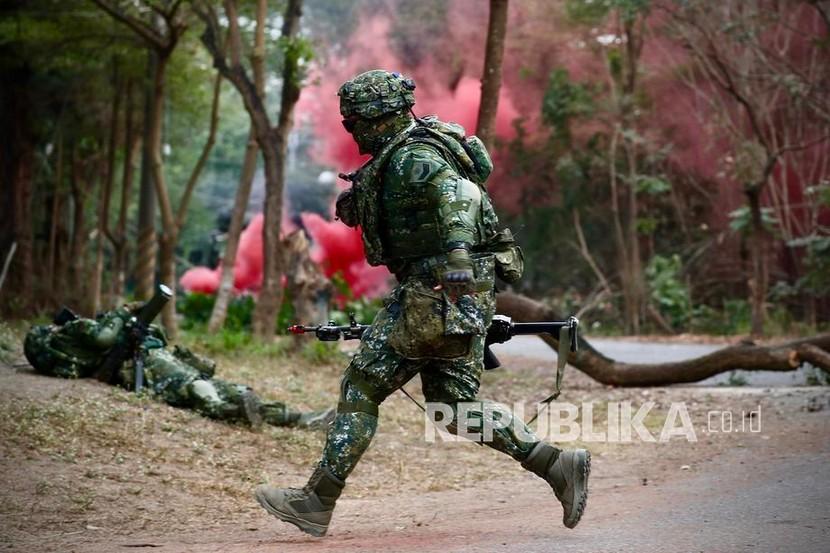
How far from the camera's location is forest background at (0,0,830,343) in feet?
57.9

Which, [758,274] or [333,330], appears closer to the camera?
[333,330]

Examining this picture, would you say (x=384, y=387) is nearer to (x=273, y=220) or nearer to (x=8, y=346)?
(x=8, y=346)

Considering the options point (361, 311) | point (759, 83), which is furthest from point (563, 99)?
point (361, 311)

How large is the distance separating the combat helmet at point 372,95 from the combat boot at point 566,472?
1588mm

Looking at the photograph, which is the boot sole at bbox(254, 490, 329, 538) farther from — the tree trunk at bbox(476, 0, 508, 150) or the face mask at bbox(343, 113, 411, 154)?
the tree trunk at bbox(476, 0, 508, 150)

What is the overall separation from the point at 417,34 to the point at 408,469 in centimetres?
1915

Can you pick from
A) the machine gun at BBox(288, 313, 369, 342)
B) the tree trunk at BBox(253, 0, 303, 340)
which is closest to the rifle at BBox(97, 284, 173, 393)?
the machine gun at BBox(288, 313, 369, 342)

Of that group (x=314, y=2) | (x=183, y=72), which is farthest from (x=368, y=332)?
(x=314, y=2)

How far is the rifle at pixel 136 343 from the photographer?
28.8 feet

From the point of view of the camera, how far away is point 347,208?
5.46 metres

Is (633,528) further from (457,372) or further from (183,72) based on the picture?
(183,72)

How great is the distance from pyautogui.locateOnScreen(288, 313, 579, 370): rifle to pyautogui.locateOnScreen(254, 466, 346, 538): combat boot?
691mm

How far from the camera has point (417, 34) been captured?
2612 centimetres

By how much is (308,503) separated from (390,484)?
2372mm
